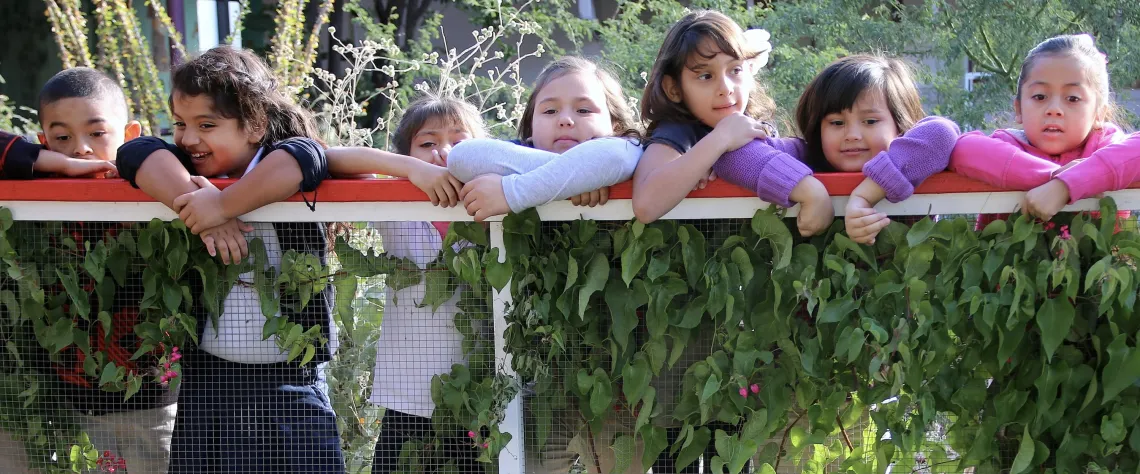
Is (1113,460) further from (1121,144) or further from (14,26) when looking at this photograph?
(14,26)

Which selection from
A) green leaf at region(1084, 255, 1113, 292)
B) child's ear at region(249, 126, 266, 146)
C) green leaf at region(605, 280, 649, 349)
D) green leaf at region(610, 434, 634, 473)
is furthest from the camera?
child's ear at region(249, 126, 266, 146)

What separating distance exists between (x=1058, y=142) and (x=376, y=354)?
1.60m

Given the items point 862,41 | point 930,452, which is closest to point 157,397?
point 930,452

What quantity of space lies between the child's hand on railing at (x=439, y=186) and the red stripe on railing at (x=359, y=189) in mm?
31

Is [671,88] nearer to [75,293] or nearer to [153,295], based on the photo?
[153,295]

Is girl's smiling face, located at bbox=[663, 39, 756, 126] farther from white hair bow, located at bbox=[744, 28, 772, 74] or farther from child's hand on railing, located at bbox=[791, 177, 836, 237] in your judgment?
child's hand on railing, located at bbox=[791, 177, 836, 237]

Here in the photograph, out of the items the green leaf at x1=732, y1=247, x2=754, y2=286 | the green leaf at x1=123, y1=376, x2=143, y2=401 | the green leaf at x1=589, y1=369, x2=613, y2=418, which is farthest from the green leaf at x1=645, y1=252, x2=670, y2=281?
the green leaf at x1=123, y1=376, x2=143, y2=401

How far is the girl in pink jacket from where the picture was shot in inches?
77.4

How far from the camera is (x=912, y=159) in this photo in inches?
80.7

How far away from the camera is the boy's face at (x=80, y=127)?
2.65 metres

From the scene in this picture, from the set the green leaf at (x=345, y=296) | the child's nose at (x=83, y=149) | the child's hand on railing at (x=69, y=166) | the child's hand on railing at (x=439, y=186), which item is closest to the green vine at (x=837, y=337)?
the child's hand on railing at (x=439, y=186)

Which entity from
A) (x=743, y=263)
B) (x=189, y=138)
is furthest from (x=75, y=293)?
(x=743, y=263)

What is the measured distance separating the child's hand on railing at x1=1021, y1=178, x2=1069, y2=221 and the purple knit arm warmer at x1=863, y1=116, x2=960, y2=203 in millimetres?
185

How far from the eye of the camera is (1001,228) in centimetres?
201
